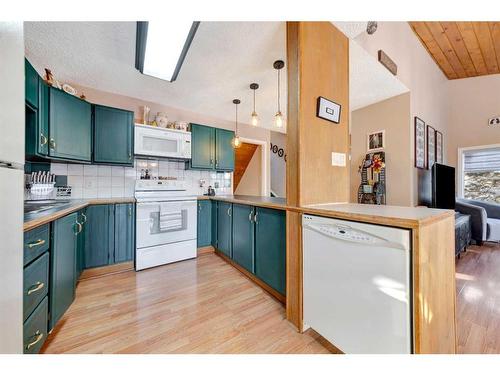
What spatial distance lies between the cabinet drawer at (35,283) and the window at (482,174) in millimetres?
6496

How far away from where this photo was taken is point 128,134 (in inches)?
102

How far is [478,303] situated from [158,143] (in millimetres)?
3831

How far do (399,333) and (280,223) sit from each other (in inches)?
37.6

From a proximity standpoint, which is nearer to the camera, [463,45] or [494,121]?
[463,45]

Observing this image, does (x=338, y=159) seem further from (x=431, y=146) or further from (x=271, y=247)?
(x=431, y=146)

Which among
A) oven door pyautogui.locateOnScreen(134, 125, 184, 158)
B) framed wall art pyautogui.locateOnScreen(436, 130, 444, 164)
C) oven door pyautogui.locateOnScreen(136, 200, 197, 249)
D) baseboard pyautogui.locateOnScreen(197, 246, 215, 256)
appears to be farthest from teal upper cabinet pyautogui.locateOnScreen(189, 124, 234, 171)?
framed wall art pyautogui.locateOnScreen(436, 130, 444, 164)

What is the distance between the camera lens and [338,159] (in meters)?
1.64

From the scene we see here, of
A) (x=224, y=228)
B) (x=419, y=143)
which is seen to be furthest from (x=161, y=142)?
(x=419, y=143)

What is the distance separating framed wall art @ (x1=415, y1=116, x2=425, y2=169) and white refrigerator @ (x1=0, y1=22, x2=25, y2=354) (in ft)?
13.4

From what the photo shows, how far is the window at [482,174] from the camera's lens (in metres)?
3.85

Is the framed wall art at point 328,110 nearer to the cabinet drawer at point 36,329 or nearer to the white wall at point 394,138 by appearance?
the white wall at point 394,138

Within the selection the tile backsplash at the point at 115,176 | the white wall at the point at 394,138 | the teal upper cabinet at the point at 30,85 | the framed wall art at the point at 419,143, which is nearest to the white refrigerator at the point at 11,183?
the teal upper cabinet at the point at 30,85
